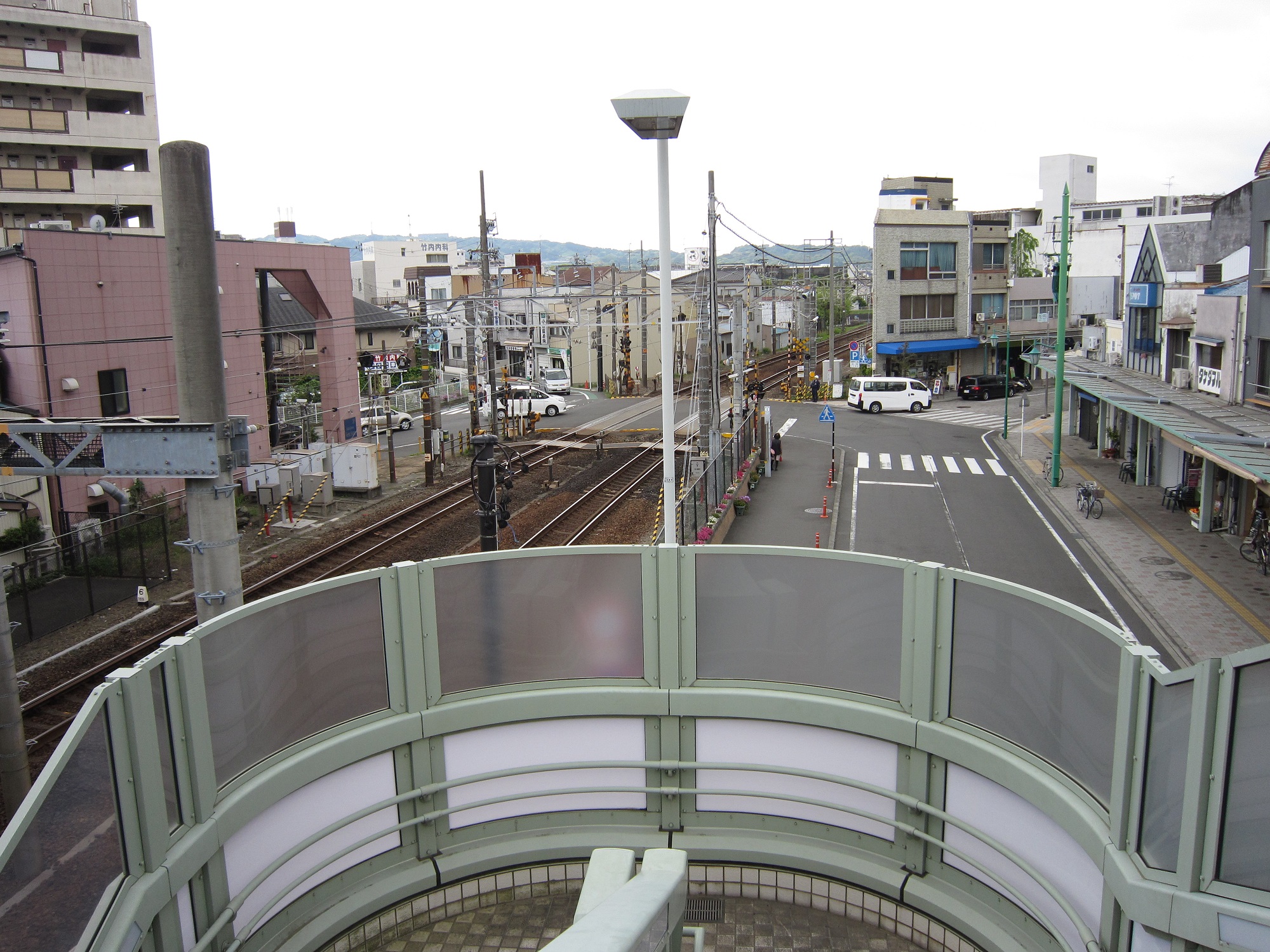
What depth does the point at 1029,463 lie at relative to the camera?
93.6 feet

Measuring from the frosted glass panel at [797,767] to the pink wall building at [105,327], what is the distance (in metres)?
14.9

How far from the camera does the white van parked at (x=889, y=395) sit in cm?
3997

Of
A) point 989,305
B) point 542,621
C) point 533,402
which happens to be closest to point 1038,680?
point 542,621

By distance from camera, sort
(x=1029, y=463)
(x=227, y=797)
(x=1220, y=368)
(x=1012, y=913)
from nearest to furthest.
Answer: (x=227, y=797)
(x=1012, y=913)
(x=1220, y=368)
(x=1029, y=463)

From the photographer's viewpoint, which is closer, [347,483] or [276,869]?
[276,869]

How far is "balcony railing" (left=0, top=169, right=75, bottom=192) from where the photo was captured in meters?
29.9

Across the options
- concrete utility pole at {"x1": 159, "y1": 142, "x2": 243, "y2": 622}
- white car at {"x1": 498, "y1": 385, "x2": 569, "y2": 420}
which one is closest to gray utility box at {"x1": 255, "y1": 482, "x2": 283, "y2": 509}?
white car at {"x1": 498, "y1": 385, "x2": 569, "y2": 420}

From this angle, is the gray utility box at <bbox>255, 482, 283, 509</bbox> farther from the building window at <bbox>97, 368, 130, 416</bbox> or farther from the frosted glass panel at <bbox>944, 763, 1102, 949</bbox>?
the frosted glass panel at <bbox>944, 763, 1102, 949</bbox>

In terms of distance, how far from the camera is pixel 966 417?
39.2 metres

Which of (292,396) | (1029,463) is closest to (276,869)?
(1029,463)

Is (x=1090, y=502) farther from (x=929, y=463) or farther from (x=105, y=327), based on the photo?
(x=105, y=327)

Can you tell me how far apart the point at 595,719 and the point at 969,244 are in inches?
1841

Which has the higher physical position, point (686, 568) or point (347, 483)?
point (686, 568)

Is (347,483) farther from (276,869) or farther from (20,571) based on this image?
(276,869)
